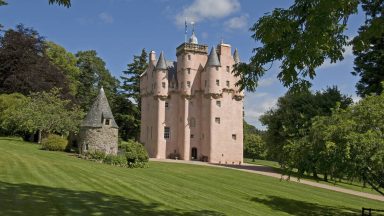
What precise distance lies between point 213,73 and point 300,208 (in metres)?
34.7


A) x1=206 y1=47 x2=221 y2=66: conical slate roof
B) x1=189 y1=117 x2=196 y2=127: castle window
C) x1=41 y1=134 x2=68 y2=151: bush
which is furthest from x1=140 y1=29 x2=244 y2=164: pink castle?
x1=41 y1=134 x2=68 y2=151: bush

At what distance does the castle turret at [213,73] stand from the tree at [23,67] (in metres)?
18.7

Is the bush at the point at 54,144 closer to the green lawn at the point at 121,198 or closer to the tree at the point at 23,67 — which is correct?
the tree at the point at 23,67

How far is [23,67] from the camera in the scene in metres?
45.7

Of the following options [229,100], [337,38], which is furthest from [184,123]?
[337,38]

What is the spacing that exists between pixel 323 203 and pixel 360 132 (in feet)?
21.7

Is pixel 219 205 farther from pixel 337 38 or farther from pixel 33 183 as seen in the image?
pixel 337 38

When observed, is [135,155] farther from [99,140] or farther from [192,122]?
[192,122]

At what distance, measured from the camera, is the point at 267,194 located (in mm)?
23656

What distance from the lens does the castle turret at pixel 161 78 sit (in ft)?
178

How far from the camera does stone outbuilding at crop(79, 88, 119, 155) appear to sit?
119 ft

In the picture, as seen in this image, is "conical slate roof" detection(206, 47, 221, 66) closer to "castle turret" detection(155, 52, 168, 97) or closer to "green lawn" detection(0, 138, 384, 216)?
"castle turret" detection(155, 52, 168, 97)

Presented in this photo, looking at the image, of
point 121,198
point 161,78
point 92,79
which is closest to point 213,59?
point 161,78

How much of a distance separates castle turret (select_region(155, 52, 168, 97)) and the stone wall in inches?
716
